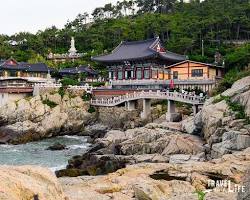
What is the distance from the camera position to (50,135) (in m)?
52.9

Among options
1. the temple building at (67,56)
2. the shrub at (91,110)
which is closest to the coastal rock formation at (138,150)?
the shrub at (91,110)

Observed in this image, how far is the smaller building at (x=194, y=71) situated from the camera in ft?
182

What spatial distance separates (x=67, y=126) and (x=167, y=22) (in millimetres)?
46369

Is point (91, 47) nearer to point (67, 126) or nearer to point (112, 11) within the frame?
point (112, 11)

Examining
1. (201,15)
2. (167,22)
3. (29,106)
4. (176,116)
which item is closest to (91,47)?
(167,22)

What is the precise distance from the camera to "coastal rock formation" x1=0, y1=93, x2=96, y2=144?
51.8m

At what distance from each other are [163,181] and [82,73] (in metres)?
53.2

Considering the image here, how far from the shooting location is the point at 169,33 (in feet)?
297

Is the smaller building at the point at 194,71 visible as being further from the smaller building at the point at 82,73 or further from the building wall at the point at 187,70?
the smaller building at the point at 82,73

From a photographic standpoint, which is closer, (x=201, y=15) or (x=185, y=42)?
(x=185, y=42)

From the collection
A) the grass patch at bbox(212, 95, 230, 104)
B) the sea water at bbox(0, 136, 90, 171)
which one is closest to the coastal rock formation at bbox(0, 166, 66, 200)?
the sea water at bbox(0, 136, 90, 171)

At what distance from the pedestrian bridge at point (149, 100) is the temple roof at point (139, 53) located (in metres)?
8.33

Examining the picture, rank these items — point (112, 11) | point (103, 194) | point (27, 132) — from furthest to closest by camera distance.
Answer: point (112, 11)
point (27, 132)
point (103, 194)

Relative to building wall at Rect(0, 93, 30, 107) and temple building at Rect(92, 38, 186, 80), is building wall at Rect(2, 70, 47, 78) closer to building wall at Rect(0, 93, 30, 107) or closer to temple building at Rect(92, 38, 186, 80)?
building wall at Rect(0, 93, 30, 107)
